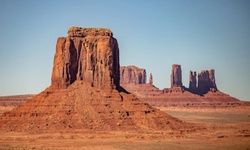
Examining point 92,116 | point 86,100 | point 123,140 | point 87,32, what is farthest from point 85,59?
point 123,140

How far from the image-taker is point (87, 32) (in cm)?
9225

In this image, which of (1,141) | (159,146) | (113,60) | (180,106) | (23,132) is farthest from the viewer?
(180,106)

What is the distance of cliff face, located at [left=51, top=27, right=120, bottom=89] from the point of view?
89875 mm

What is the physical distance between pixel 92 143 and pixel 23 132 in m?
A: 16.4

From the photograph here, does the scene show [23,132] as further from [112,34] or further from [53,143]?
[112,34]

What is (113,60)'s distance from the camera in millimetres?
92375

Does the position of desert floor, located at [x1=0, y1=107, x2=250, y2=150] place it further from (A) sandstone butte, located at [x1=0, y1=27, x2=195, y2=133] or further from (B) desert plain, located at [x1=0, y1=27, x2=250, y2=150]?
(A) sandstone butte, located at [x1=0, y1=27, x2=195, y2=133]

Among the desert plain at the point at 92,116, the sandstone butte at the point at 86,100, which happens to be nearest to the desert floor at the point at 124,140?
the desert plain at the point at 92,116

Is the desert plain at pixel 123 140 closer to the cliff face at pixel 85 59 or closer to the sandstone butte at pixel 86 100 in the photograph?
the sandstone butte at pixel 86 100

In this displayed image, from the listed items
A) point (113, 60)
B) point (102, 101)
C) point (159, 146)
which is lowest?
point (159, 146)

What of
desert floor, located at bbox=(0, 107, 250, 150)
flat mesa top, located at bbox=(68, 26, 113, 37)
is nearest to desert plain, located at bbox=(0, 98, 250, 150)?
desert floor, located at bbox=(0, 107, 250, 150)

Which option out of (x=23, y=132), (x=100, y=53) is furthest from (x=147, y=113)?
(x=23, y=132)

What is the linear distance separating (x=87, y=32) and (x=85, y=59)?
5.50m

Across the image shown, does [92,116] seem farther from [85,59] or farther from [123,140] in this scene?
[85,59]
